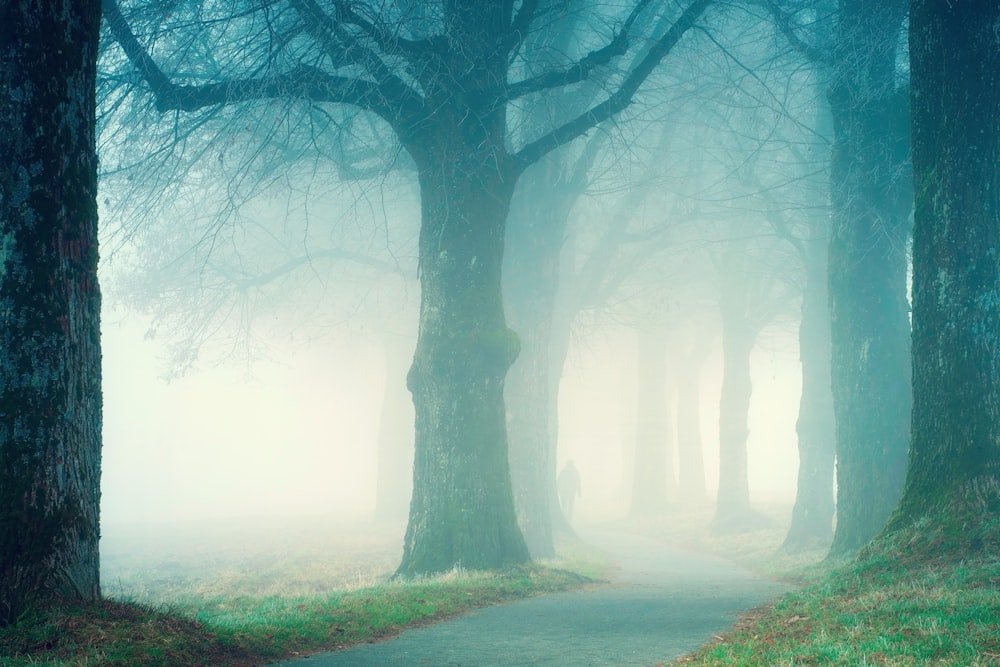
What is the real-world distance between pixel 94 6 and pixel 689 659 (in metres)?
5.97

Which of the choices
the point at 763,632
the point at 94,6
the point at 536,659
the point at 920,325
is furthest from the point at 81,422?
the point at 920,325

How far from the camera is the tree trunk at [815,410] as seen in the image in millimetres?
18156

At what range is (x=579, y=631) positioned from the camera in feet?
22.2

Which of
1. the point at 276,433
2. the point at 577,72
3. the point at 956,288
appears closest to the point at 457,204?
the point at 577,72

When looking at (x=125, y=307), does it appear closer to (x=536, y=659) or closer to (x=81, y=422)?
(x=81, y=422)

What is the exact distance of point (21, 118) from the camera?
527cm

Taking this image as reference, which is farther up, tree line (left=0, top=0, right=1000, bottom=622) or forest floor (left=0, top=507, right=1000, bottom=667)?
tree line (left=0, top=0, right=1000, bottom=622)

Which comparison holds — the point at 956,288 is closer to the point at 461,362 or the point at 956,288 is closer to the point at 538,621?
the point at 538,621

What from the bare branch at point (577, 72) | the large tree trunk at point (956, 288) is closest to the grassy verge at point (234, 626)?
the large tree trunk at point (956, 288)

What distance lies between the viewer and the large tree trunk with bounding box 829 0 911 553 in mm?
12336

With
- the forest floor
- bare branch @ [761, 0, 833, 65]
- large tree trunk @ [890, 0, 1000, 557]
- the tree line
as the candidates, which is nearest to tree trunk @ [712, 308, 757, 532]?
the tree line

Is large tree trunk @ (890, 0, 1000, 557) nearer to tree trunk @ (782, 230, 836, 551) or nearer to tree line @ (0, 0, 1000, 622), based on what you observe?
tree line @ (0, 0, 1000, 622)

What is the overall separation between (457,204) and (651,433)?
21813mm

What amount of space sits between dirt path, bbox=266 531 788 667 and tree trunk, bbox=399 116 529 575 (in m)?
1.59
